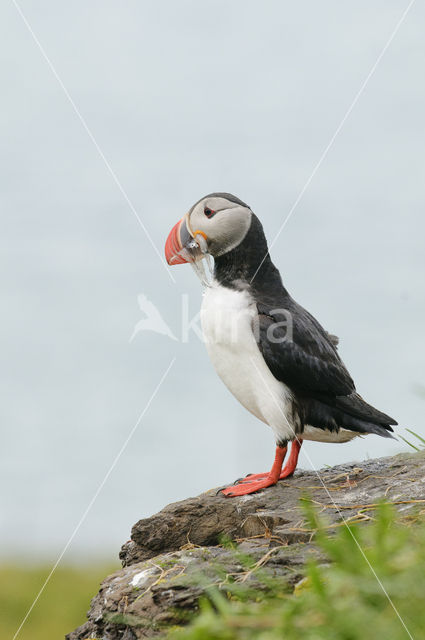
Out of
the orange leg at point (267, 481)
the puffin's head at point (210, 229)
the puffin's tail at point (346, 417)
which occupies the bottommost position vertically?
the orange leg at point (267, 481)

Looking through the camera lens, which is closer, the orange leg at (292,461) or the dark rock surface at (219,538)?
the dark rock surface at (219,538)

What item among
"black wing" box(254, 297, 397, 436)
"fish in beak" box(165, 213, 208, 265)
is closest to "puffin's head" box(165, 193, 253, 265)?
"fish in beak" box(165, 213, 208, 265)

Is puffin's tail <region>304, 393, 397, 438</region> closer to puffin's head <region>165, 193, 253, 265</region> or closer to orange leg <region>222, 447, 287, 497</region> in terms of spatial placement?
orange leg <region>222, 447, 287, 497</region>

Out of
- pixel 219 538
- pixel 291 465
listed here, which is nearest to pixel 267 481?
pixel 291 465

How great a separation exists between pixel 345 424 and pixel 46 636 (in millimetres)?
2879

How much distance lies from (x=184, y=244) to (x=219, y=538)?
2192 mm

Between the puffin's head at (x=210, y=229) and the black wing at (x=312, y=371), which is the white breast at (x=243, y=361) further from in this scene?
the puffin's head at (x=210, y=229)

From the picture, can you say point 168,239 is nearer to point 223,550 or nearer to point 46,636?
point 223,550

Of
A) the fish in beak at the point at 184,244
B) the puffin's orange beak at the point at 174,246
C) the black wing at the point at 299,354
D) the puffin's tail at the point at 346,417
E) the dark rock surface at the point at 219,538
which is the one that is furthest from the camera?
the puffin's orange beak at the point at 174,246

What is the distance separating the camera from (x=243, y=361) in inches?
204

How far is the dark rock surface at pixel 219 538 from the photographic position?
11.1ft

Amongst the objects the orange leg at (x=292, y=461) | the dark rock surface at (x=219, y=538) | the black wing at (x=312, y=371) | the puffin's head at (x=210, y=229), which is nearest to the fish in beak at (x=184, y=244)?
the puffin's head at (x=210, y=229)

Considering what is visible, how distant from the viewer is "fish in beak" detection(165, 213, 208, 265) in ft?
18.1

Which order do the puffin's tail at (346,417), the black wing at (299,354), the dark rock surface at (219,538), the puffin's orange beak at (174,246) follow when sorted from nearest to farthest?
Result: the dark rock surface at (219,538), the black wing at (299,354), the puffin's tail at (346,417), the puffin's orange beak at (174,246)
